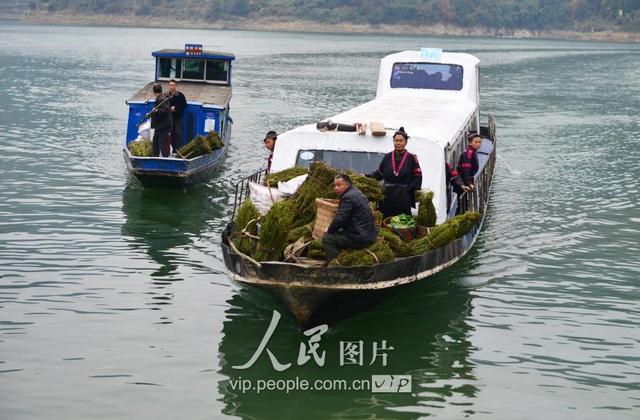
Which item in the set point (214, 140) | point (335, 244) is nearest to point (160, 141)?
point (214, 140)

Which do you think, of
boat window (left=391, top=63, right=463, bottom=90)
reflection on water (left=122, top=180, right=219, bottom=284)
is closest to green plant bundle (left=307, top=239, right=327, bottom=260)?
reflection on water (left=122, top=180, right=219, bottom=284)

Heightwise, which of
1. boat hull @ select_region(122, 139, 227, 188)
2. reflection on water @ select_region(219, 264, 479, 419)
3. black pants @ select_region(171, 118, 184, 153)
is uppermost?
black pants @ select_region(171, 118, 184, 153)

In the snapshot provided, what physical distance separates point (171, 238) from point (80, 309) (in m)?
5.36

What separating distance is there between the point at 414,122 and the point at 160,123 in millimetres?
8007

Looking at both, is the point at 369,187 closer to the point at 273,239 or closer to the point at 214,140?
the point at 273,239

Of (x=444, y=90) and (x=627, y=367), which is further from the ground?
(x=444, y=90)

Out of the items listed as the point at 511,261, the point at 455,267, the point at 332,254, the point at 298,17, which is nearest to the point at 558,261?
the point at 511,261

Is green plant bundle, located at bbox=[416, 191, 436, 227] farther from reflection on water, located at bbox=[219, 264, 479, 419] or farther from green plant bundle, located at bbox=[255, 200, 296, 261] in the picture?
green plant bundle, located at bbox=[255, 200, 296, 261]

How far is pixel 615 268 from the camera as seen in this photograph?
2003 centimetres

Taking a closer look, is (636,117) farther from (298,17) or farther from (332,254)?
(298,17)

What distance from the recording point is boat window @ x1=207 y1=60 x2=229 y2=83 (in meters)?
30.9

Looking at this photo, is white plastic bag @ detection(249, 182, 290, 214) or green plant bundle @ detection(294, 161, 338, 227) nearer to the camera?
green plant bundle @ detection(294, 161, 338, 227)

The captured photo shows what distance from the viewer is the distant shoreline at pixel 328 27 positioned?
597 ft

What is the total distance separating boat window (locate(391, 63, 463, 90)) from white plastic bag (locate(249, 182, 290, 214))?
12.1 m
